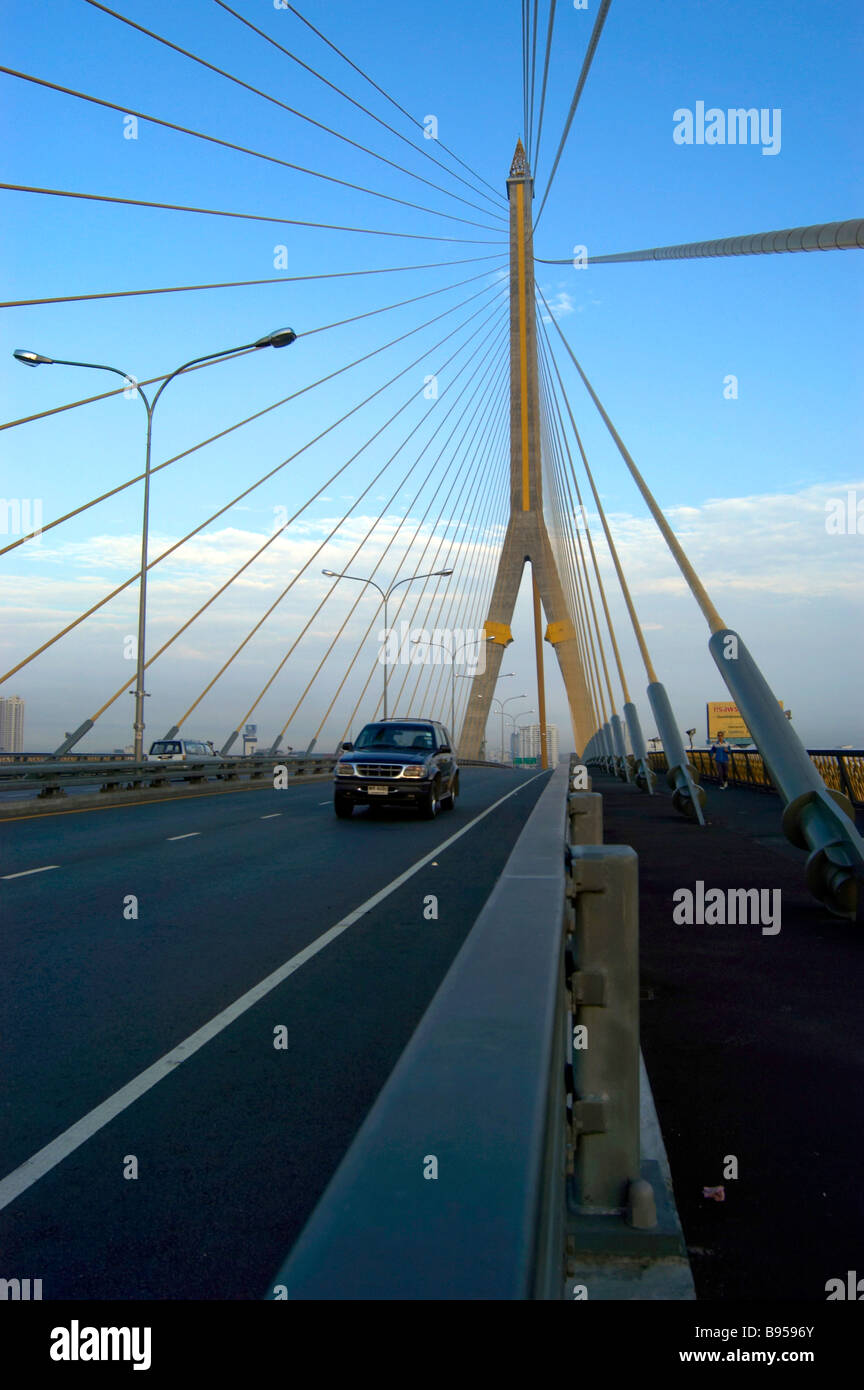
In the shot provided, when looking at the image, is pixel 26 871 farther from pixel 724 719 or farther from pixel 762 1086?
pixel 724 719

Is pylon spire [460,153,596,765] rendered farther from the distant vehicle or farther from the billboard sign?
the billboard sign

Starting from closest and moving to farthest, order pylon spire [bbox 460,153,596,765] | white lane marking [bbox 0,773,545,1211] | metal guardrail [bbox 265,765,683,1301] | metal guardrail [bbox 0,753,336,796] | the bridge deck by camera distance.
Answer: metal guardrail [bbox 265,765,683,1301] < the bridge deck < white lane marking [bbox 0,773,545,1211] < metal guardrail [bbox 0,753,336,796] < pylon spire [bbox 460,153,596,765]

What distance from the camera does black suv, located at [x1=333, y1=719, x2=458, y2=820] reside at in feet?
66.5

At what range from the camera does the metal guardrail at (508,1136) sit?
1.27m

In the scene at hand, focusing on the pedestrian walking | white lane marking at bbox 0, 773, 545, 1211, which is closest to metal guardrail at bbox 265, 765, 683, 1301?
white lane marking at bbox 0, 773, 545, 1211

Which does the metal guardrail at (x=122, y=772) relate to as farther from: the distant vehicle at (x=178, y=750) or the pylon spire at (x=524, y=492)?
the pylon spire at (x=524, y=492)

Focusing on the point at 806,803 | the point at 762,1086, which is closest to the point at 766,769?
the point at 806,803

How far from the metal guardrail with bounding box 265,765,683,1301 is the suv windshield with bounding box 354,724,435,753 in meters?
18.7

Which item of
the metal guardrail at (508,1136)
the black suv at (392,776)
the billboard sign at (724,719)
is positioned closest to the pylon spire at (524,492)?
the black suv at (392,776)

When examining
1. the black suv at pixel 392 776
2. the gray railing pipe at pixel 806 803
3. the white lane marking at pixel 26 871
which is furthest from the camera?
the black suv at pixel 392 776

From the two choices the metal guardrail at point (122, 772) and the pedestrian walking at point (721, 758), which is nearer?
the metal guardrail at point (122, 772)

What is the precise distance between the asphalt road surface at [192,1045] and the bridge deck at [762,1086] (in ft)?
4.50
